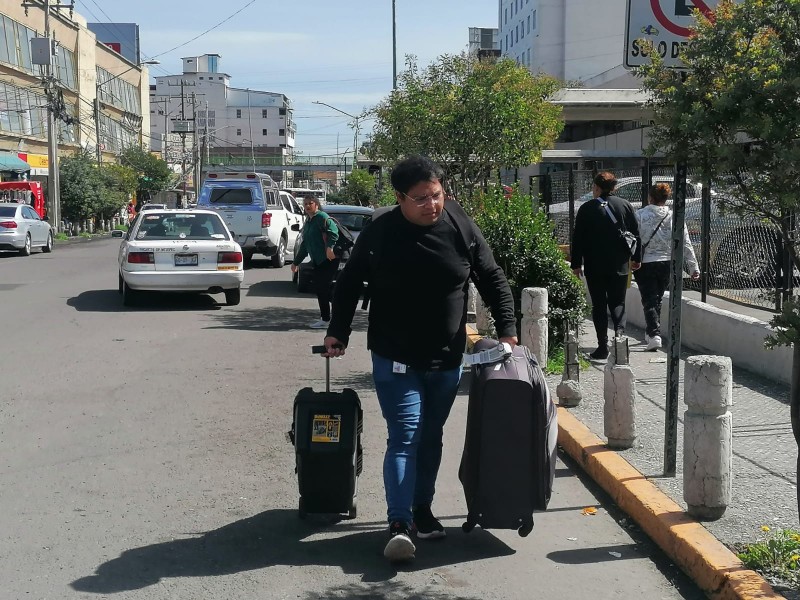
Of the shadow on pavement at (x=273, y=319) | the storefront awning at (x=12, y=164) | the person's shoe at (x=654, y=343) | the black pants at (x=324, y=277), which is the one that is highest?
the storefront awning at (x=12, y=164)

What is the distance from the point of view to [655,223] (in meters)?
11.2

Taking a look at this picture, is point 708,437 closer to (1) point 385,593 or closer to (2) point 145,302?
(1) point 385,593

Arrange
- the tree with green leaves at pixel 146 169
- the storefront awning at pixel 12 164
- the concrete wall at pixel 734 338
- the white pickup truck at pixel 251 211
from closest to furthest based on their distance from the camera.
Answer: the concrete wall at pixel 734 338, the white pickup truck at pixel 251 211, the storefront awning at pixel 12 164, the tree with green leaves at pixel 146 169

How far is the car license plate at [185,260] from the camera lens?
16.3 m

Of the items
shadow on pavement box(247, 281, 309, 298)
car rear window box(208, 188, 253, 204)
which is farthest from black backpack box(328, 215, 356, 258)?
car rear window box(208, 188, 253, 204)

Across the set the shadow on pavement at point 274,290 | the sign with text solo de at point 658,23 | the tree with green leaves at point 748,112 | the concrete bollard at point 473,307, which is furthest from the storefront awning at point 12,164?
the tree with green leaves at point 748,112

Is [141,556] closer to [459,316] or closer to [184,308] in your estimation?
[459,316]

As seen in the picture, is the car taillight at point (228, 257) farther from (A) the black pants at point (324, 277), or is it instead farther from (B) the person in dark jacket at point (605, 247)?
(B) the person in dark jacket at point (605, 247)

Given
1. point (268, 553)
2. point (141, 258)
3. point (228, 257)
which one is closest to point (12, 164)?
point (141, 258)

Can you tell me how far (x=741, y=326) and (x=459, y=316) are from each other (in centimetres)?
580

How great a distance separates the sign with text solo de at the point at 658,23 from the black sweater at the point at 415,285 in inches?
71.0

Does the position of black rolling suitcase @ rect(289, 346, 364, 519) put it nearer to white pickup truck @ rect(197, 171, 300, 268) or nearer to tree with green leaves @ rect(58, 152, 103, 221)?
white pickup truck @ rect(197, 171, 300, 268)

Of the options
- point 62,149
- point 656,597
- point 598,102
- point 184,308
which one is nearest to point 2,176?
point 62,149

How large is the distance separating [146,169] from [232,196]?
5794 cm
